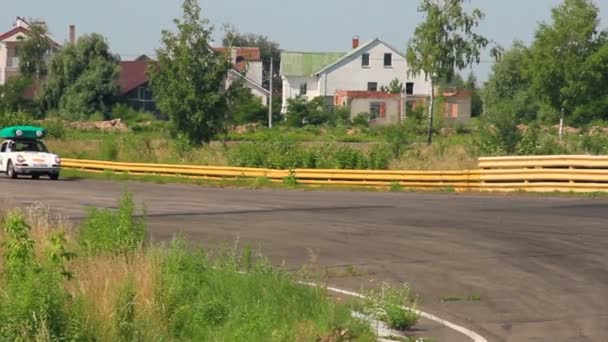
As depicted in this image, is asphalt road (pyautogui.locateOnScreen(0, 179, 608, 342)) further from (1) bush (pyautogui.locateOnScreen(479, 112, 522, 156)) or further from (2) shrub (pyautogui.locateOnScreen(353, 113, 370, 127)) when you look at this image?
(2) shrub (pyautogui.locateOnScreen(353, 113, 370, 127))

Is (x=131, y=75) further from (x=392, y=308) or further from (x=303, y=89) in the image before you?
(x=392, y=308)

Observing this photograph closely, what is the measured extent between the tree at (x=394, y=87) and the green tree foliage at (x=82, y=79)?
23312 mm

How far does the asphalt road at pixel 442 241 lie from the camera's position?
541 inches

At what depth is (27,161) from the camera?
4403 centimetres

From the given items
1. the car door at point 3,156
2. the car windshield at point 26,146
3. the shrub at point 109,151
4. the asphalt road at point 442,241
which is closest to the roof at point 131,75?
the shrub at point 109,151

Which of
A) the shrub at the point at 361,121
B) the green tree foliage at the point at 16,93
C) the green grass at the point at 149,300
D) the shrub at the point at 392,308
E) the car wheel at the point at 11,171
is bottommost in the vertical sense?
the car wheel at the point at 11,171

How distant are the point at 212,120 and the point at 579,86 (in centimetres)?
2457

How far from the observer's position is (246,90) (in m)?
51.0

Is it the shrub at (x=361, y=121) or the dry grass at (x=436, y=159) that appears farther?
the shrub at (x=361, y=121)

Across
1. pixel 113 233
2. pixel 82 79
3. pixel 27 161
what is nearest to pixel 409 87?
pixel 82 79

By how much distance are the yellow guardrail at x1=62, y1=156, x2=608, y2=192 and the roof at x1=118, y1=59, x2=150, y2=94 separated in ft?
223

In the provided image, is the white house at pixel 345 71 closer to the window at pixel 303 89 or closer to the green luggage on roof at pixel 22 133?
the window at pixel 303 89

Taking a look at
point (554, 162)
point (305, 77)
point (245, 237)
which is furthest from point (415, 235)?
point (305, 77)

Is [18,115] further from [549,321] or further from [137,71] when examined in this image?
[549,321]
